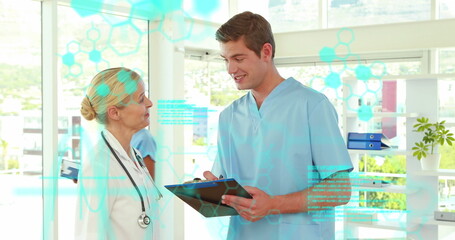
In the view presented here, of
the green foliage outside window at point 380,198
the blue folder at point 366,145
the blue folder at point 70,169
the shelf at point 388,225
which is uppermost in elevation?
the blue folder at point 366,145

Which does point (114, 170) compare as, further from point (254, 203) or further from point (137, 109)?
point (254, 203)

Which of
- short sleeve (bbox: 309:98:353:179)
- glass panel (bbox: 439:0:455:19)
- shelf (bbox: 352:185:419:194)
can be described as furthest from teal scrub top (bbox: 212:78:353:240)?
glass panel (bbox: 439:0:455:19)

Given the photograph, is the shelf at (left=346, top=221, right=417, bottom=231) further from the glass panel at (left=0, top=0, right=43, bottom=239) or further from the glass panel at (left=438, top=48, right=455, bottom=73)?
the glass panel at (left=438, top=48, right=455, bottom=73)

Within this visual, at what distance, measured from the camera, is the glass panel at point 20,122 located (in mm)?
2014

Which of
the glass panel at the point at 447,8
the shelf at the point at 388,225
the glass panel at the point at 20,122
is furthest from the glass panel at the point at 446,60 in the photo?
the glass panel at the point at 20,122

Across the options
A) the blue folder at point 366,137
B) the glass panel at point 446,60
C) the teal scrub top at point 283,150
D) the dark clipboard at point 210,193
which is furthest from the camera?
the glass panel at point 446,60

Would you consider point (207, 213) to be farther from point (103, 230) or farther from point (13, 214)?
point (13, 214)

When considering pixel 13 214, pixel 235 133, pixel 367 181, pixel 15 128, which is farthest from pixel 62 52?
pixel 15 128

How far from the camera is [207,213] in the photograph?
4.74ft

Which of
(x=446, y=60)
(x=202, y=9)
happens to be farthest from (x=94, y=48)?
(x=446, y=60)

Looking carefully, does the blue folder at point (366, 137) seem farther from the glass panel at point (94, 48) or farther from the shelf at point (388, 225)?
the glass panel at point (94, 48)

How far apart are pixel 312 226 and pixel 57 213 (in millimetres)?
919

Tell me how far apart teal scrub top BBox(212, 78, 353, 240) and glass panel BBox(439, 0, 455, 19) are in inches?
109

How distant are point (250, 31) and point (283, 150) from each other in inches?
13.3
